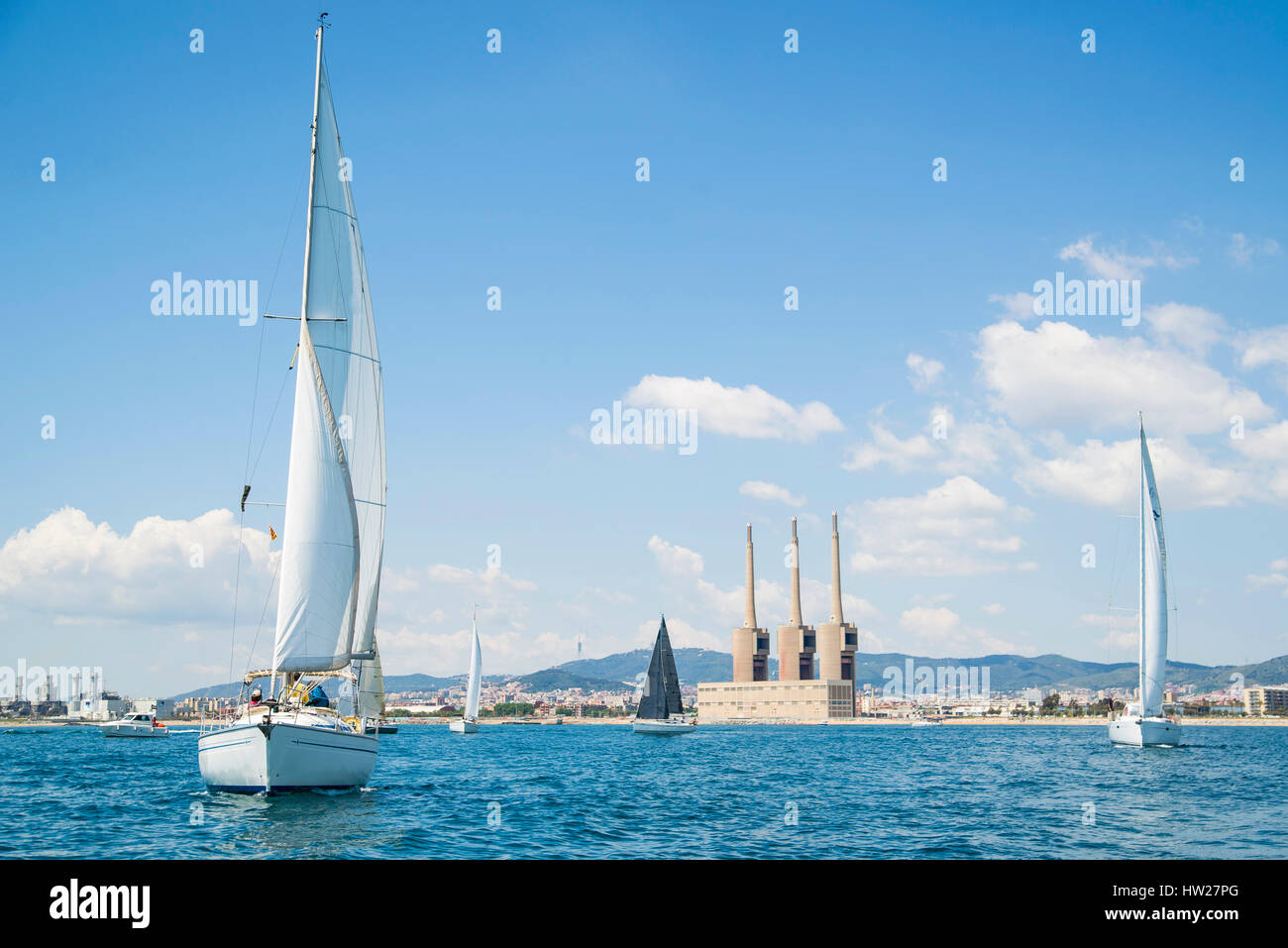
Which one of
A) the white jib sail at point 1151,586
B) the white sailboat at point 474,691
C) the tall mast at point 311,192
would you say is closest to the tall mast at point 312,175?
the tall mast at point 311,192

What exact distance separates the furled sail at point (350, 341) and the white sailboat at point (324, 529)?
0.15 feet

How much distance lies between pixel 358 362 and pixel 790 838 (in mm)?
20195

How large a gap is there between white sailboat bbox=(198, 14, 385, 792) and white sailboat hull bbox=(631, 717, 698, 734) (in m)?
97.3

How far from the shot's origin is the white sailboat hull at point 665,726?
419 ft

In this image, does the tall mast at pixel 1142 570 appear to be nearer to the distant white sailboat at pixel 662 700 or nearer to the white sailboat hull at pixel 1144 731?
the white sailboat hull at pixel 1144 731

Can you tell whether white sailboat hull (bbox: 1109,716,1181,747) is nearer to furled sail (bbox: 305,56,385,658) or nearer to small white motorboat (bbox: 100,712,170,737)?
furled sail (bbox: 305,56,385,658)

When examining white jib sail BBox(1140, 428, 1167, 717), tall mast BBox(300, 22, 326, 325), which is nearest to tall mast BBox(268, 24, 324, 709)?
tall mast BBox(300, 22, 326, 325)

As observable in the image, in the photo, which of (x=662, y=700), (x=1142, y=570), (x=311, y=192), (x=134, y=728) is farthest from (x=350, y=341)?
(x=662, y=700)

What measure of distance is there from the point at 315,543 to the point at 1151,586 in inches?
2558

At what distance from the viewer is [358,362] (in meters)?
34.0

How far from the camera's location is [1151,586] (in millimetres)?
75250

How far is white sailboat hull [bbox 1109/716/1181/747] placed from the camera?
7569 centimetres
